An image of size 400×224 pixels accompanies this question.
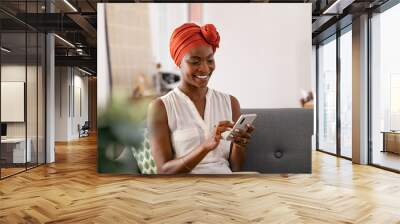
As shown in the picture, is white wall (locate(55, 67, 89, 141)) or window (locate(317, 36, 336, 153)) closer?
window (locate(317, 36, 336, 153))

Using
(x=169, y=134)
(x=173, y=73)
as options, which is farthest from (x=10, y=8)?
(x=169, y=134)

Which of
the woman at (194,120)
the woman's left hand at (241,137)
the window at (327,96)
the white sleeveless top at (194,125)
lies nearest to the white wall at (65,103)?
the window at (327,96)

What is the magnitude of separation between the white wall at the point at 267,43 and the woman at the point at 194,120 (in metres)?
0.30

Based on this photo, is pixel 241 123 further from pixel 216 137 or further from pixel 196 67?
pixel 196 67

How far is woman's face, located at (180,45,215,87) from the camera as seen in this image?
583cm

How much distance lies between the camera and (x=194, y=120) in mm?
5859

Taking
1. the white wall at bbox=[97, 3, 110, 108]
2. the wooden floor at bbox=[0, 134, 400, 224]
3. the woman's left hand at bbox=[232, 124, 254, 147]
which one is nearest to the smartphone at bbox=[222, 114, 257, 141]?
the woman's left hand at bbox=[232, 124, 254, 147]

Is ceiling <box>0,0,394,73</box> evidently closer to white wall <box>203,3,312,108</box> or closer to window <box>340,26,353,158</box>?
window <box>340,26,353,158</box>

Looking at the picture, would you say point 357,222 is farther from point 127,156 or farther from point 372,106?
point 372,106

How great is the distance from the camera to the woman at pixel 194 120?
5848 mm

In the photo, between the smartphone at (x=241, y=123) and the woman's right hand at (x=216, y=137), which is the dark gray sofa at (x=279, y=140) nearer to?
the smartphone at (x=241, y=123)

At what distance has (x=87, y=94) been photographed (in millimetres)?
20328

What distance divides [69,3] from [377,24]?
19.0 feet

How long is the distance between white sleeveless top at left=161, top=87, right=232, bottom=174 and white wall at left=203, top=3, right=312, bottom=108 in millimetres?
699
